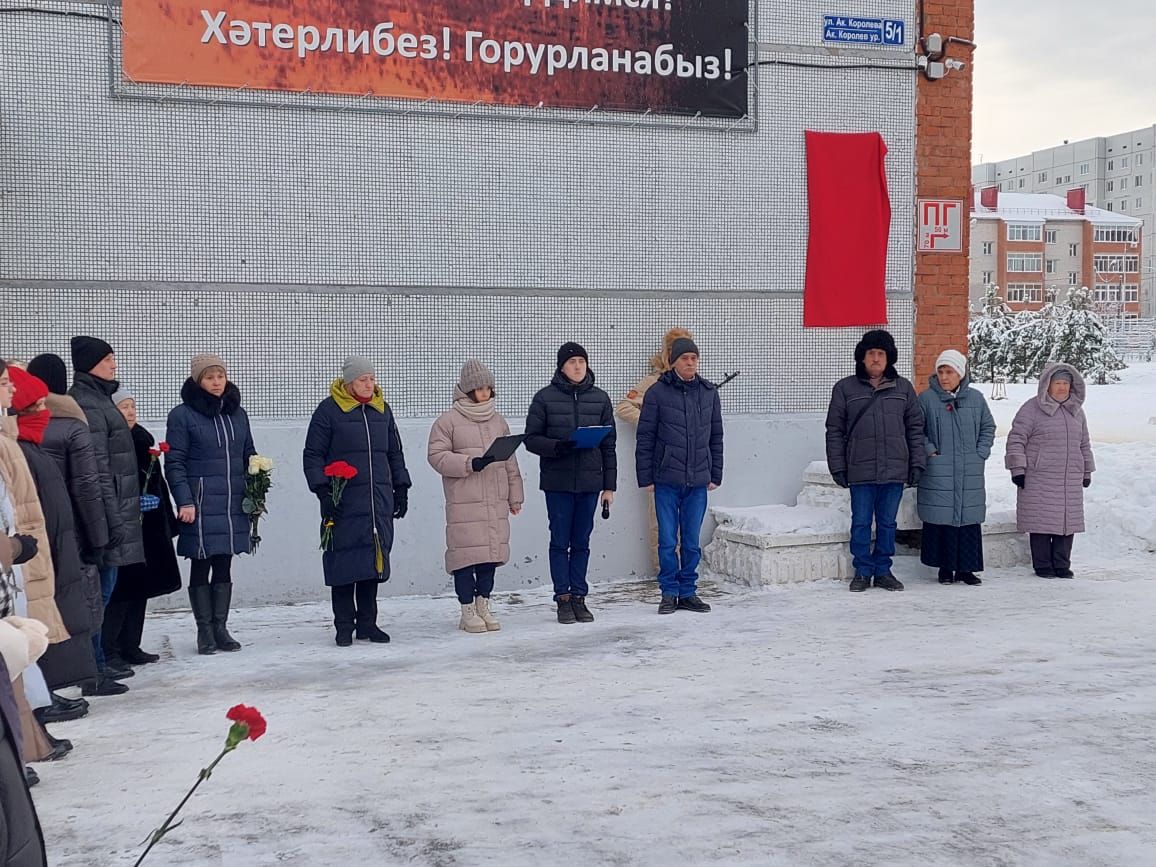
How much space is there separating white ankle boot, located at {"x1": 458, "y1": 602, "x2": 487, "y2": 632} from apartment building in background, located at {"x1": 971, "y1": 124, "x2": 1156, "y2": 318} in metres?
97.9

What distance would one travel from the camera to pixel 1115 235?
88188 mm

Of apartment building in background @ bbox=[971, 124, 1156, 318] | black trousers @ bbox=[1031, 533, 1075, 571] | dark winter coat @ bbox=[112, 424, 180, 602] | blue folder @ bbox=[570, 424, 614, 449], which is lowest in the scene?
black trousers @ bbox=[1031, 533, 1075, 571]

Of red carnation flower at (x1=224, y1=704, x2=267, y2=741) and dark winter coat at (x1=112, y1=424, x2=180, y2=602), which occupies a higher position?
red carnation flower at (x1=224, y1=704, x2=267, y2=741)

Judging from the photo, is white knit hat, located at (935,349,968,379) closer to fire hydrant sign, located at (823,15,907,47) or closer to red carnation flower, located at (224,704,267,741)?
fire hydrant sign, located at (823,15,907,47)

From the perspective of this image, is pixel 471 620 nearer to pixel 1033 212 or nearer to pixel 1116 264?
pixel 1033 212

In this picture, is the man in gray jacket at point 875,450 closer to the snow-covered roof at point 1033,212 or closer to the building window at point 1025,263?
the snow-covered roof at point 1033,212

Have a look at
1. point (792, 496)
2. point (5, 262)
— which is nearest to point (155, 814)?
point (5, 262)

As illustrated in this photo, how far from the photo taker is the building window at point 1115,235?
3430 inches

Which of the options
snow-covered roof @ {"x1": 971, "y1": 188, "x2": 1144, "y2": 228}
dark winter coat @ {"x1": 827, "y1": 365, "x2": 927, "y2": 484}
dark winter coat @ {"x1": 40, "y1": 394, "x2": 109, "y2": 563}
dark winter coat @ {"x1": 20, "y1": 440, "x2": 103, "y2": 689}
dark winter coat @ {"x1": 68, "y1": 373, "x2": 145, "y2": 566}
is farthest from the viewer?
snow-covered roof @ {"x1": 971, "y1": 188, "x2": 1144, "y2": 228}

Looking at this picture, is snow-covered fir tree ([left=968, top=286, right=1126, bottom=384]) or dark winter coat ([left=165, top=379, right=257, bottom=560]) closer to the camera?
dark winter coat ([left=165, top=379, right=257, bottom=560])

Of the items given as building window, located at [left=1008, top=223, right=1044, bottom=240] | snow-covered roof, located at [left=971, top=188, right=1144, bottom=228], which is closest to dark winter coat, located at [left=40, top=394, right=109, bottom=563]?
snow-covered roof, located at [left=971, top=188, right=1144, bottom=228]

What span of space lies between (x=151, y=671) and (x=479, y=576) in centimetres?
198

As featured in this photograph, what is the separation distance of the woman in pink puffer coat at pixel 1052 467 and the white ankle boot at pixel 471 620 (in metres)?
4.29

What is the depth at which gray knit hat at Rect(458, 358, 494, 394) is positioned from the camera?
7.49 m
